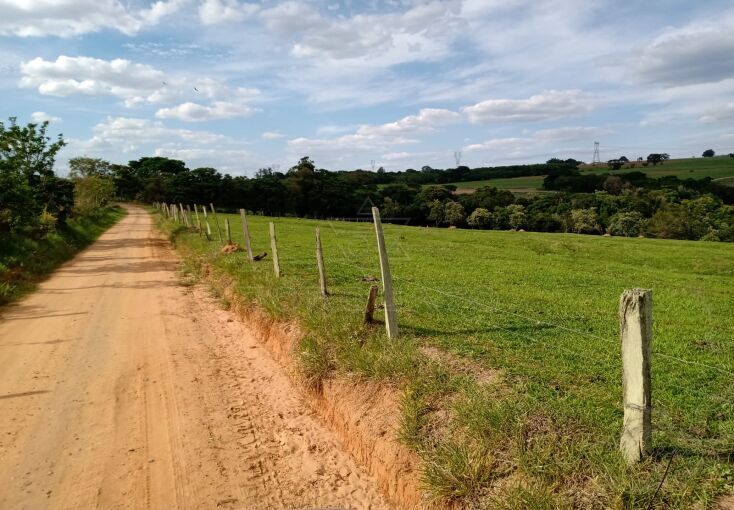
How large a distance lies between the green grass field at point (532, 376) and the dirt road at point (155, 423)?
0.99 metres

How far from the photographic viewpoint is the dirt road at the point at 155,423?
4.75 m

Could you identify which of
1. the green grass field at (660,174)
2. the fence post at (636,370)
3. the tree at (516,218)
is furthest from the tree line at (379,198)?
the fence post at (636,370)

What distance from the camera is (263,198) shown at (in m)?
71.2

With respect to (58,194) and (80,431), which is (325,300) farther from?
(58,194)

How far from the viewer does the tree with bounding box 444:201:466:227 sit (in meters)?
45.0

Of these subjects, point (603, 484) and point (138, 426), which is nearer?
point (603, 484)

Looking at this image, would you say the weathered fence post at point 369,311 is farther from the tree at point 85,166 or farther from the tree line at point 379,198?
the tree at point 85,166

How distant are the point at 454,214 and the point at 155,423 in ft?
140

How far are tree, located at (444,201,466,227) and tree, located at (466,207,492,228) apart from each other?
37.1 inches

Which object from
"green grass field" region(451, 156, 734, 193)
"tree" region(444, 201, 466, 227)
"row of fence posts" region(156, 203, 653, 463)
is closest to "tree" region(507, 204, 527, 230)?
"tree" region(444, 201, 466, 227)

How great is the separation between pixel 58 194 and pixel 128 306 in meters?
18.2

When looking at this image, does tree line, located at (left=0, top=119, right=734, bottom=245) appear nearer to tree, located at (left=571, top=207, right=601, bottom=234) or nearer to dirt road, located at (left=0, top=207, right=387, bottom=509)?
tree, located at (left=571, top=207, right=601, bottom=234)

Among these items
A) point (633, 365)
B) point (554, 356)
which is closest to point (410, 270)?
point (554, 356)

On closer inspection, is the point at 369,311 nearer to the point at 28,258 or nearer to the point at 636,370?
the point at 636,370
